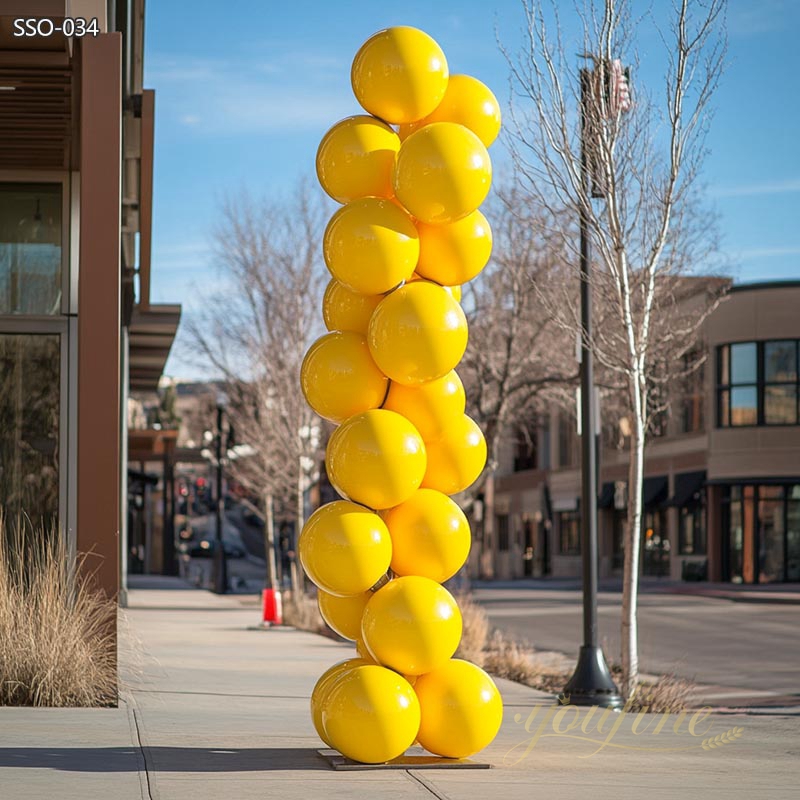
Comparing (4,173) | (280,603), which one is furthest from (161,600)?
A: (4,173)

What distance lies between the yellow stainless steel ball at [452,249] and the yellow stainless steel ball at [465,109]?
64 cm

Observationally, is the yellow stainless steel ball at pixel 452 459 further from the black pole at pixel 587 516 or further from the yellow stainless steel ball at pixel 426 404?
the black pole at pixel 587 516

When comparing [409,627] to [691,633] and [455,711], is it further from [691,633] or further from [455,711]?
[691,633]

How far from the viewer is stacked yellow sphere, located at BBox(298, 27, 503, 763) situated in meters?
8.02

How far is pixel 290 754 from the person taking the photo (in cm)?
874

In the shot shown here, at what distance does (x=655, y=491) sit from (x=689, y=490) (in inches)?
130

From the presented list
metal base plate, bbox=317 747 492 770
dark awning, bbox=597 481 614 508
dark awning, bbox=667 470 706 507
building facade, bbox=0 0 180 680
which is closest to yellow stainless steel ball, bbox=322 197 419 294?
metal base plate, bbox=317 747 492 770

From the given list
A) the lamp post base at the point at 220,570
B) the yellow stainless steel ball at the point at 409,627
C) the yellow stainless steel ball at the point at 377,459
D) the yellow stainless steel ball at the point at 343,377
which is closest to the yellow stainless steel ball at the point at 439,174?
the yellow stainless steel ball at the point at 343,377

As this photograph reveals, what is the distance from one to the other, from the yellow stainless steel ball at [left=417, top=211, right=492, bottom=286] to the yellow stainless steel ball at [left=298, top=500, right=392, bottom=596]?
159cm

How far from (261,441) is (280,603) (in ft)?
22.1

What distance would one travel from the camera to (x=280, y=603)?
24.6 metres

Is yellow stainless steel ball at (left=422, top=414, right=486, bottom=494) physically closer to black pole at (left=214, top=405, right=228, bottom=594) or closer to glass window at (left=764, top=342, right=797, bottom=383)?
black pole at (left=214, top=405, right=228, bottom=594)

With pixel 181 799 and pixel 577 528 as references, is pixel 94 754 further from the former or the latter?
pixel 577 528

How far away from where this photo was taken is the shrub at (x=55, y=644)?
34.6 feet
